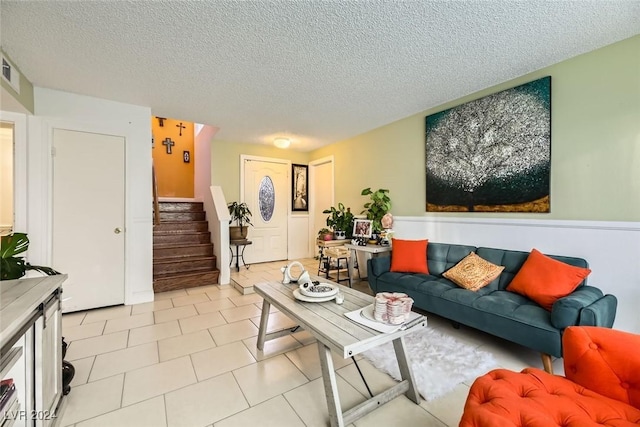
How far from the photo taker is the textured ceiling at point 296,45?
179cm

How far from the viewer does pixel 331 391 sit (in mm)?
1439

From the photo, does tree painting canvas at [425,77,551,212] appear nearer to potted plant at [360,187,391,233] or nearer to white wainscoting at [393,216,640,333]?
white wainscoting at [393,216,640,333]

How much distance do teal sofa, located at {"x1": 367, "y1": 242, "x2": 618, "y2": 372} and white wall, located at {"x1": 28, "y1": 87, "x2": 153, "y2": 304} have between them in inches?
120

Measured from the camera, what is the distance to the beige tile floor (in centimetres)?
155

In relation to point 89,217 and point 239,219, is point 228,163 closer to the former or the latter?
point 239,219

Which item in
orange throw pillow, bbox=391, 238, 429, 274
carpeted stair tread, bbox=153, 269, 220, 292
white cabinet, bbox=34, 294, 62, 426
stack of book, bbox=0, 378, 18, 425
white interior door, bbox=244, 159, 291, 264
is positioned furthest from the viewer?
white interior door, bbox=244, 159, 291, 264

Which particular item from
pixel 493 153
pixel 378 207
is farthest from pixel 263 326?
pixel 493 153

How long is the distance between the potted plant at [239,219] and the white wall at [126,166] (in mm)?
1502

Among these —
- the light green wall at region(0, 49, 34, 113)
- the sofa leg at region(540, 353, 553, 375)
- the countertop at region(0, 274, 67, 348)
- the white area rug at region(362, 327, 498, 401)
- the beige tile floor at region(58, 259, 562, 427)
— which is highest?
the light green wall at region(0, 49, 34, 113)

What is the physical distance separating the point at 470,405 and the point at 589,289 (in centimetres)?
178

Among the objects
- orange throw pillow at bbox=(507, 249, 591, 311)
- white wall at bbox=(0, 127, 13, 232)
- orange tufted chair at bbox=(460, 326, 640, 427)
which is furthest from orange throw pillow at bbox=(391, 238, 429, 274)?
white wall at bbox=(0, 127, 13, 232)

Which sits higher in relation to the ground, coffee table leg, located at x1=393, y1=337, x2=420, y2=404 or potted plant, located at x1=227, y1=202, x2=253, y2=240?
potted plant, located at x1=227, y1=202, x2=253, y2=240

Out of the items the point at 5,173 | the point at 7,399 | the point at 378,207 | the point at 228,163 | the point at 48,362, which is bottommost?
the point at 48,362

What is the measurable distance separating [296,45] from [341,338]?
87.1 inches
